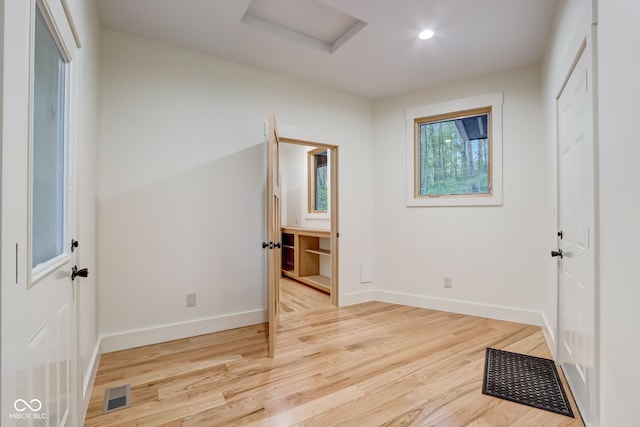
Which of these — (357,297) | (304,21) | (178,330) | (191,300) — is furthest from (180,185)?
(357,297)

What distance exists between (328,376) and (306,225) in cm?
353

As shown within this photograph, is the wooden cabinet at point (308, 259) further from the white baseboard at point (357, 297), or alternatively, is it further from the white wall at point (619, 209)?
the white wall at point (619, 209)

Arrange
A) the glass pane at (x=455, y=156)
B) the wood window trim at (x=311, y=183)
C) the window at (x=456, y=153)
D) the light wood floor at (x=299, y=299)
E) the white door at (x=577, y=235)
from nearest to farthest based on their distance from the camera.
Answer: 1. the white door at (x=577, y=235)
2. the window at (x=456, y=153)
3. the glass pane at (x=455, y=156)
4. the light wood floor at (x=299, y=299)
5. the wood window trim at (x=311, y=183)

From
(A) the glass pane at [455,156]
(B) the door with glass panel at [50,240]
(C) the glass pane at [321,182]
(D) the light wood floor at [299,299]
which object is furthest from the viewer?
(C) the glass pane at [321,182]

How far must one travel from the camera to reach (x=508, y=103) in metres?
3.23

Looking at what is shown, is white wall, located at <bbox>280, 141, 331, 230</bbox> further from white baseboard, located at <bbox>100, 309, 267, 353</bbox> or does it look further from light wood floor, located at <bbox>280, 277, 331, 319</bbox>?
white baseboard, located at <bbox>100, 309, 267, 353</bbox>

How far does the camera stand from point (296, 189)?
5.83 metres

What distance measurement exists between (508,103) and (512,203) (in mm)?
1033

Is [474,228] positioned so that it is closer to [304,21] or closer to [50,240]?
[304,21]

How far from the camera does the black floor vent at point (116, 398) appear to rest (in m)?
1.78

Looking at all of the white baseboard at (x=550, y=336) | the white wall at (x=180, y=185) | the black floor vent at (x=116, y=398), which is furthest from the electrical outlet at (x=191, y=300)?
the white baseboard at (x=550, y=336)

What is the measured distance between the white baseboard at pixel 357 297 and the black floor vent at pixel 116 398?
2328 millimetres

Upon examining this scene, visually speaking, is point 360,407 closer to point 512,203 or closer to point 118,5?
point 512,203

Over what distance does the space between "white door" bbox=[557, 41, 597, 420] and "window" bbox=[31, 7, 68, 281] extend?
223 cm
